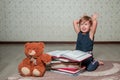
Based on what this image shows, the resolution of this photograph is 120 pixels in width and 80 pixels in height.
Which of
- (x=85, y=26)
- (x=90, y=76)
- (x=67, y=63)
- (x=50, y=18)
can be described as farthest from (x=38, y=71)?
(x=50, y=18)

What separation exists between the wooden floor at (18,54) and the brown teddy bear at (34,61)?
2.04 ft

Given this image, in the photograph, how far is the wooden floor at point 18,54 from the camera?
2484 millimetres

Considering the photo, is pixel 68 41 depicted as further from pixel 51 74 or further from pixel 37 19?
pixel 51 74

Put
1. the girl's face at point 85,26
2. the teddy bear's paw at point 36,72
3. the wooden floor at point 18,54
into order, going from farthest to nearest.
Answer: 1. the wooden floor at point 18,54
2. the girl's face at point 85,26
3. the teddy bear's paw at point 36,72

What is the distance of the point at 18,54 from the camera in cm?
309

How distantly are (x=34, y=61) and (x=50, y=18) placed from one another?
211 cm

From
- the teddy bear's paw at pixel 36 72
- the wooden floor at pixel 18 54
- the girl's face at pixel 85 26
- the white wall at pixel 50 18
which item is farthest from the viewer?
the white wall at pixel 50 18

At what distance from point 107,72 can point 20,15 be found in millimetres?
2228

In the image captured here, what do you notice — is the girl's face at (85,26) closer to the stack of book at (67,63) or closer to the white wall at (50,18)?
the stack of book at (67,63)

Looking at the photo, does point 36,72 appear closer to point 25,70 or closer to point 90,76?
point 25,70

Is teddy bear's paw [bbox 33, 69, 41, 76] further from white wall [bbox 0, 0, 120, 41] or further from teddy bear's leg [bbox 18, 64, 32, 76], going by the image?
white wall [bbox 0, 0, 120, 41]

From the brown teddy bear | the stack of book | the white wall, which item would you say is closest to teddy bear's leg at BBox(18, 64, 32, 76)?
the brown teddy bear

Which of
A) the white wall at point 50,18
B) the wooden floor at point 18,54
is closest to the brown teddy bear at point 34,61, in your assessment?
the wooden floor at point 18,54

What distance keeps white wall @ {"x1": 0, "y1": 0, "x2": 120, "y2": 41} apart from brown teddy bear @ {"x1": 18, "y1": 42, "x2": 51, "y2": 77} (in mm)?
2088
